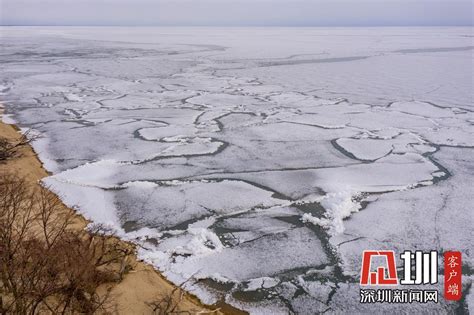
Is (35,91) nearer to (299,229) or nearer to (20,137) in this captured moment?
(20,137)

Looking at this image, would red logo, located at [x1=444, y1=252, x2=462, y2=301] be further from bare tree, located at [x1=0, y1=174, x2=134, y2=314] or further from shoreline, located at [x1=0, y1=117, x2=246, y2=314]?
bare tree, located at [x1=0, y1=174, x2=134, y2=314]

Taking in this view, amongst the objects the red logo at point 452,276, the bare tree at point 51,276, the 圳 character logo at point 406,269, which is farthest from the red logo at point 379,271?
the bare tree at point 51,276

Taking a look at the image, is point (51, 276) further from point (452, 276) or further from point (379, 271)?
point (452, 276)

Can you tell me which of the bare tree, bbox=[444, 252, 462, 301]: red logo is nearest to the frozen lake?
bbox=[444, 252, 462, 301]: red logo

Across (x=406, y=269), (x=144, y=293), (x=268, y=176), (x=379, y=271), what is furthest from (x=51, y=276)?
(x=268, y=176)

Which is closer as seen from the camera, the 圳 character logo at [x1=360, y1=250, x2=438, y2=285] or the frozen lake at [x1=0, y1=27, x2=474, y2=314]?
the 圳 character logo at [x1=360, y1=250, x2=438, y2=285]

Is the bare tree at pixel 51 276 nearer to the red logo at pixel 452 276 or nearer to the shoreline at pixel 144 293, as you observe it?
the shoreline at pixel 144 293

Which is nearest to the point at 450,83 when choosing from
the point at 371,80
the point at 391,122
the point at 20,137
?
the point at 371,80
